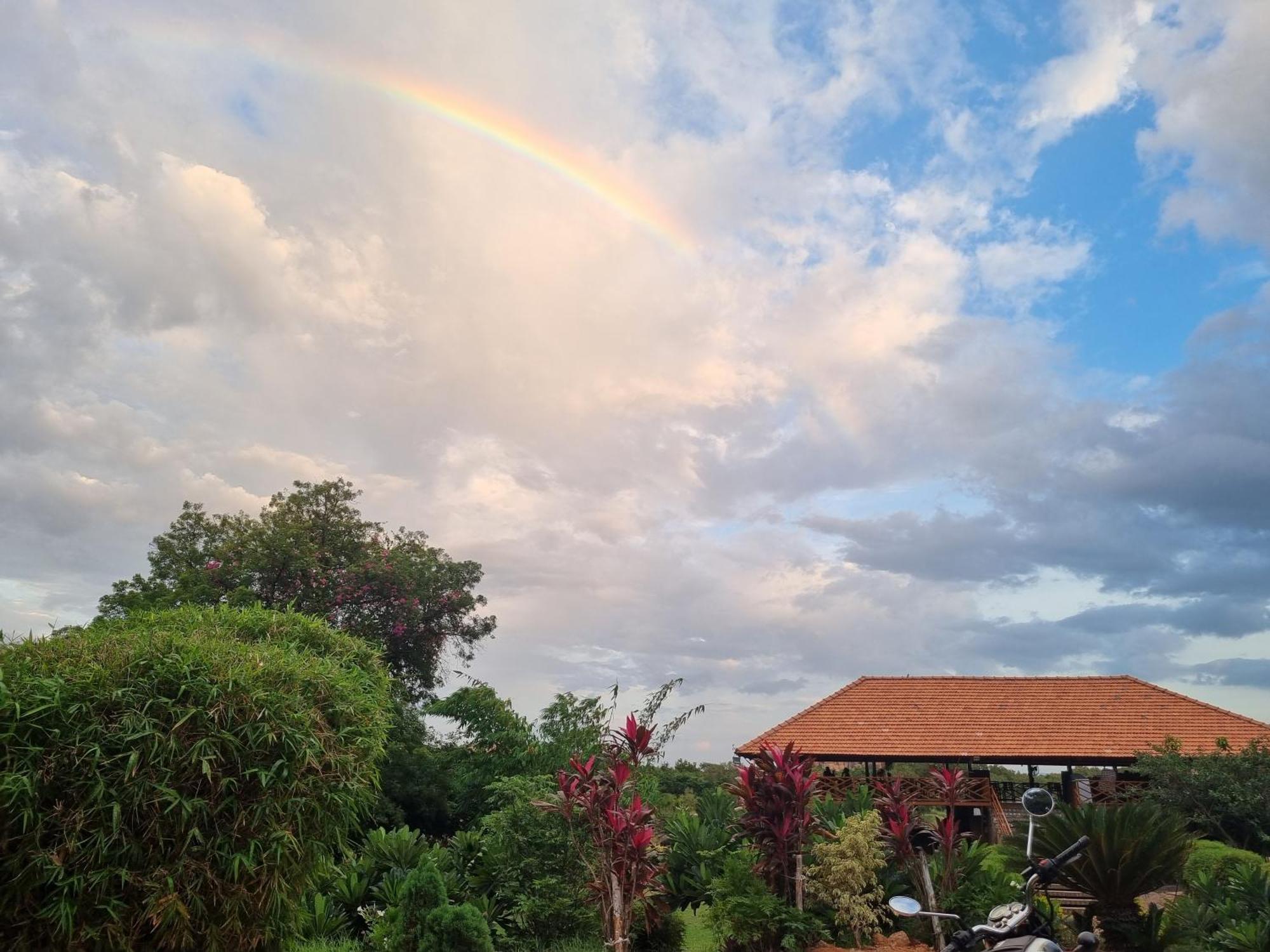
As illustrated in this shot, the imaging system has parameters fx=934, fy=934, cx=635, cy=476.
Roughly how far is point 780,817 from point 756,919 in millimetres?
986

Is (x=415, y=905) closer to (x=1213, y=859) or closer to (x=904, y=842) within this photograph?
(x=904, y=842)

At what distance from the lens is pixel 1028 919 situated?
423 cm

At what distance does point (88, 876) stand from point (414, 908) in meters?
2.69

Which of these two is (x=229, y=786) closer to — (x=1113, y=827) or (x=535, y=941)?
(x=535, y=941)

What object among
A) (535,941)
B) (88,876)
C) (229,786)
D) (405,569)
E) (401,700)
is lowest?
(535,941)

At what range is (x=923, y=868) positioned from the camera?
894cm

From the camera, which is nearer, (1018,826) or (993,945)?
(993,945)

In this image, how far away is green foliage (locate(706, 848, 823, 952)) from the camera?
8922 millimetres

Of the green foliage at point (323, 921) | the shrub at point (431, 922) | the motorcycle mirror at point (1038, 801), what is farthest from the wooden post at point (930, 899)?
the green foliage at point (323, 921)

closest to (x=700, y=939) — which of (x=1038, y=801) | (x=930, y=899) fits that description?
(x=930, y=899)

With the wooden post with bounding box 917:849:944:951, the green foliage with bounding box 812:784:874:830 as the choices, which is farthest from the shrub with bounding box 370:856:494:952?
the green foliage with bounding box 812:784:874:830

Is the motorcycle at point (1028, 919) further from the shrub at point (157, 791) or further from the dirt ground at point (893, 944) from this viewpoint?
the dirt ground at point (893, 944)

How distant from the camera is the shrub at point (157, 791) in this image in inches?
252

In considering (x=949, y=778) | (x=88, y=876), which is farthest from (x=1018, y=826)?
(x=88, y=876)
